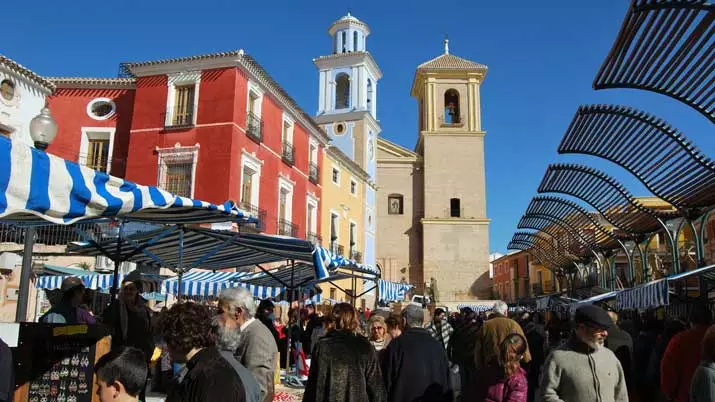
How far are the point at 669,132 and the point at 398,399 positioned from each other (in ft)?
23.6

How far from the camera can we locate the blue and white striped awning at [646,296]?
9.33m

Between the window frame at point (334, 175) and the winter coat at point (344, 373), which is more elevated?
the window frame at point (334, 175)

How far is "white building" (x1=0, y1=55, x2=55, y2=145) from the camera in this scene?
53.8ft

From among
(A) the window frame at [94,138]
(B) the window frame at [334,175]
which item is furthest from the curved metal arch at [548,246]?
(A) the window frame at [94,138]

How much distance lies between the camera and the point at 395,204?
1751 inches

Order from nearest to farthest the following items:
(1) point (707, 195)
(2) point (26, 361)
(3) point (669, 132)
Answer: (2) point (26, 361)
(3) point (669, 132)
(1) point (707, 195)

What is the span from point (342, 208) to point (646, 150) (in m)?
21.9

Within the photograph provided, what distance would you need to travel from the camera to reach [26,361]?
13.3ft

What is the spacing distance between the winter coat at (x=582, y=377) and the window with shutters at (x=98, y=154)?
20286 millimetres

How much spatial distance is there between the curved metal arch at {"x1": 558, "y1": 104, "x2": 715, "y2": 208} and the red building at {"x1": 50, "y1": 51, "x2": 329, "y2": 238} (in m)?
11.9

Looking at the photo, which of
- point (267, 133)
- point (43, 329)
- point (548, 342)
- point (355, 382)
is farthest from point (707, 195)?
point (267, 133)

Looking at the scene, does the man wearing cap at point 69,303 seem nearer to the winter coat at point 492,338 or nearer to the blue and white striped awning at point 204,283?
the winter coat at point 492,338

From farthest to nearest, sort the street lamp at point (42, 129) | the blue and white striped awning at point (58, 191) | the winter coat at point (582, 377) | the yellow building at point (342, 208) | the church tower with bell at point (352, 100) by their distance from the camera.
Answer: the church tower with bell at point (352, 100), the yellow building at point (342, 208), the street lamp at point (42, 129), the winter coat at point (582, 377), the blue and white striped awning at point (58, 191)

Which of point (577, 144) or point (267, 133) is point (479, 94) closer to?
point (267, 133)
